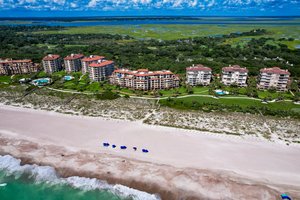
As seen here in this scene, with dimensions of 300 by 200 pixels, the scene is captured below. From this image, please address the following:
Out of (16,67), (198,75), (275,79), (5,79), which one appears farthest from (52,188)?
(16,67)

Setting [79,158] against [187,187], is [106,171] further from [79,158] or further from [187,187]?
[187,187]

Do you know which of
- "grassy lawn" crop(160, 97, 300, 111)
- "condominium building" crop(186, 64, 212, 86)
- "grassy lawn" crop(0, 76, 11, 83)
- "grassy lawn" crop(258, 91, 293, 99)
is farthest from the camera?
"grassy lawn" crop(0, 76, 11, 83)

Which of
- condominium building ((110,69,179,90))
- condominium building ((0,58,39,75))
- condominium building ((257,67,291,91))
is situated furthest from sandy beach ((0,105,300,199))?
condominium building ((0,58,39,75))

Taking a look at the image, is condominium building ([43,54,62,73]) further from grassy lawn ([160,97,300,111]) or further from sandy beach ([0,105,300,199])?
grassy lawn ([160,97,300,111])

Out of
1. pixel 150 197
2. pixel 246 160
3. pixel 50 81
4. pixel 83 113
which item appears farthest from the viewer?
pixel 50 81

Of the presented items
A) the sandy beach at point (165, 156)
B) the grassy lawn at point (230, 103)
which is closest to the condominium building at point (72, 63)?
the sandy beach at point (165, 156)

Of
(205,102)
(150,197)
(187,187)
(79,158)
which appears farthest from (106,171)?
(205,102)
